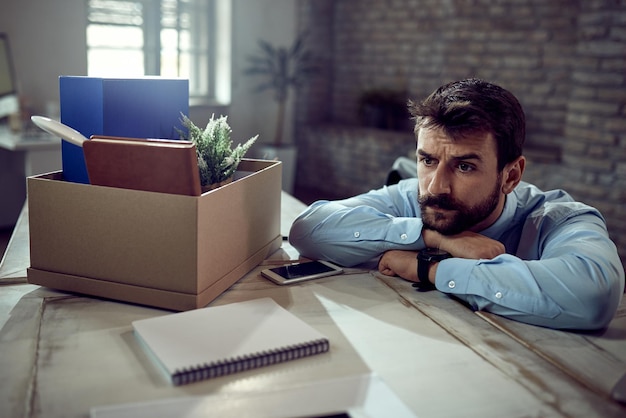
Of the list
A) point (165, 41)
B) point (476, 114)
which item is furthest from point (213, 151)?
point (165, 41)

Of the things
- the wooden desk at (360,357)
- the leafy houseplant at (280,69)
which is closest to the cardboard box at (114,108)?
the wooden desk at (360,357)

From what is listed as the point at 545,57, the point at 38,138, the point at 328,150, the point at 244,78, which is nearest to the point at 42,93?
the point at 38,138

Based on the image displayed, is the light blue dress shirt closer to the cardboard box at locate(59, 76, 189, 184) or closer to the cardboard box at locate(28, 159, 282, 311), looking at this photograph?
the cardboard box at locate(28, 159, 282, 311)

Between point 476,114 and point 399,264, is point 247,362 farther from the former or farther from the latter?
point 476,114

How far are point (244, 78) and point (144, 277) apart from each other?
490 cm

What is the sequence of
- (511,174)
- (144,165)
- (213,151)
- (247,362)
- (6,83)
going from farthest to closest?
(6,83) < (511,174) < (213,151) < (144,165) < (247,362)

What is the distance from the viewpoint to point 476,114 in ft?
4.46

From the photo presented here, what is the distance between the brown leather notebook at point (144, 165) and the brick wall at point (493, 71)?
11.4 ft

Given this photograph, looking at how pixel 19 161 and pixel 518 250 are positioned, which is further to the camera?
pixel 19 161

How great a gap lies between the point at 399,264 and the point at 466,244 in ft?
0.50

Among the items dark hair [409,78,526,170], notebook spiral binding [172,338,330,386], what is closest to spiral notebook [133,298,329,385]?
notebook spiral binding [172,338,330,386]

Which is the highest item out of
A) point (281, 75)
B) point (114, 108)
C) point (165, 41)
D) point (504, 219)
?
point (165, 41)

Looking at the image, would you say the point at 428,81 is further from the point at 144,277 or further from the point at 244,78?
the point at 144,277

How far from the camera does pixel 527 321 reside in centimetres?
116
